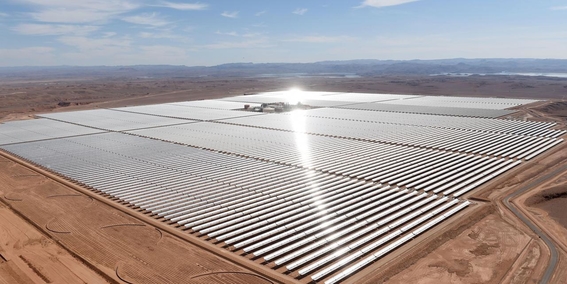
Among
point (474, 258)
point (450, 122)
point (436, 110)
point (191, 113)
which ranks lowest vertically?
point (474, 258)

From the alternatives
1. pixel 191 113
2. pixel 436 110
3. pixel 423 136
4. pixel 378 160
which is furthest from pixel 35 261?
pixel 436 110

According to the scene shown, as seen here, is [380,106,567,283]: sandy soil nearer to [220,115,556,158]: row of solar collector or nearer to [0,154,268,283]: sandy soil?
[0,154,268,283]: sandy soil

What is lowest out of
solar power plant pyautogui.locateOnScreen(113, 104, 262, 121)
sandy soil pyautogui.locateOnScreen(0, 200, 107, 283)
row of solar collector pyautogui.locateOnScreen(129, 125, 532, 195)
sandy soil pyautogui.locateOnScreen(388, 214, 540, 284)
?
sandy soil pyautogui.locateOnScreen(388, 214, 540, 284)

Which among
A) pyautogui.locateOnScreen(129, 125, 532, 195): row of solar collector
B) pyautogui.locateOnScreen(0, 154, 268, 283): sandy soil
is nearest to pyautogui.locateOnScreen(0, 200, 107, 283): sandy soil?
pyautogui.locateOnScreen(0, 154, 268, 283): sandy soil

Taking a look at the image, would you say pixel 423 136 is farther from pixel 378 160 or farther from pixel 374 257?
pixel 374 257

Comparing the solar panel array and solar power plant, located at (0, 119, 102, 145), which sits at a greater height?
solar power plant, located at (0, 119, 102, 145)

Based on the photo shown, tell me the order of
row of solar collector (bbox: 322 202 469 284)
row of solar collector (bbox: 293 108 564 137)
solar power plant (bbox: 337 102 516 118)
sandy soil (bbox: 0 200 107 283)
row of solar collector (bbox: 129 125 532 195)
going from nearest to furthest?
row of solar collector (bbox: 322 202 469 284) < sandy soil (bbox: 0 200 107 283) < row of solar collector (bbox: 129 125 532 195) < row of solar collector (bbox: 293 108 564 137) < solar power plant (bbox: 337 102 516 118)

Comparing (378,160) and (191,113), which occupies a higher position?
(191,113)
